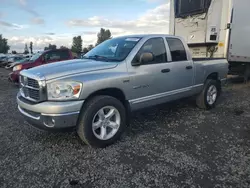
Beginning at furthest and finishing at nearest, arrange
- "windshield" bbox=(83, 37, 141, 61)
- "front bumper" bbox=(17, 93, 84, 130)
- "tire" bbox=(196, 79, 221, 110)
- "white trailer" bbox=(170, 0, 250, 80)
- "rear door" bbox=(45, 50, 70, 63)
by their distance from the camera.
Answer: "rear door" bbox=(45, 50, 70, 63) < "white trailer" bbox=(170, 0, 250, 80) < "tire" bbox=(196, 79, 221, 110) < "windshield" bbox=(83, 37, 141, 61) < "front bumper" bbox=(17, 93, 84, 130)

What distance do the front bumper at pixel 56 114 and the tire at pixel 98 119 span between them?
0.44ft

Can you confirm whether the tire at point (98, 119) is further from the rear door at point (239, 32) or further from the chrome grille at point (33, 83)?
the rear door at point (239, 32)

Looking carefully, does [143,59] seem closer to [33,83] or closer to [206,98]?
[33,83]

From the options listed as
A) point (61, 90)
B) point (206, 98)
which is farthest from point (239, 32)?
point (61, 90)

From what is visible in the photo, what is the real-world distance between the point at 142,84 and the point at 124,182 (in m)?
1.84

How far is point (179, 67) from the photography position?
4.68m

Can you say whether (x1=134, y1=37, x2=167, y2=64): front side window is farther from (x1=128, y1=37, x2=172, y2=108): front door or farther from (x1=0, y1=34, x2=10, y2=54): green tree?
(x1=0, y1=34, x2=10, y2=54): green tree

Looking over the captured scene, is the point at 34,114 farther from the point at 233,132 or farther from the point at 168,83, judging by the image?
the point at 233,132

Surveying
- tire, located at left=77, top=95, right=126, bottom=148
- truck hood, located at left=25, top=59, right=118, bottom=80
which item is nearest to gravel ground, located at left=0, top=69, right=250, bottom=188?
tire, located at left=77, top=95, right=126, bottom=148

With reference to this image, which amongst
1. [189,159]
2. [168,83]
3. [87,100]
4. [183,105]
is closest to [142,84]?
[168,83]

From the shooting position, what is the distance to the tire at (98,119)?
3223mm

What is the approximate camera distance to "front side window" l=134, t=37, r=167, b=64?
412cm

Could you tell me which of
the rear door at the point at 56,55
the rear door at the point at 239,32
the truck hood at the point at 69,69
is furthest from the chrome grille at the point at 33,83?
the rear door at the point at 56,55

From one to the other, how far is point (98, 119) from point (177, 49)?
8.19ft
